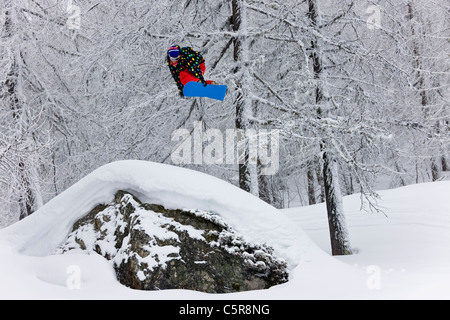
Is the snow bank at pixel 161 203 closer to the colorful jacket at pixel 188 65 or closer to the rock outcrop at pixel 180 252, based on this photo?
the rock outcrop at pixel 180 252

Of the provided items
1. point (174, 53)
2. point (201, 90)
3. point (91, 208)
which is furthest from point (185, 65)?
point (91, 208)

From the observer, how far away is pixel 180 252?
13.9 feet

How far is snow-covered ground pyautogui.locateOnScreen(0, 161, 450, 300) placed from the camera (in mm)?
3818

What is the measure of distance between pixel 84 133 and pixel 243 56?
21.5ft

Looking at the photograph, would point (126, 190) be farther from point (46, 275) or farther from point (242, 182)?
point (242, 182)

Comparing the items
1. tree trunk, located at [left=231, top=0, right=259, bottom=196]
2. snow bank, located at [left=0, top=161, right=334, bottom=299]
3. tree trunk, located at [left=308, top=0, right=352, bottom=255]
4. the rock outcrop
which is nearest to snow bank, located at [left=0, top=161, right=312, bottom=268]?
snow bank, located at [left=0, top=161, right=334, bottom=299]

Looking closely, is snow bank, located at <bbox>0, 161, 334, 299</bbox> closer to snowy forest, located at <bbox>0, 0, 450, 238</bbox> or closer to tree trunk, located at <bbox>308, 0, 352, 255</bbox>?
snowy forest, located at <bbox>0, 0, 450, 238</bbox>

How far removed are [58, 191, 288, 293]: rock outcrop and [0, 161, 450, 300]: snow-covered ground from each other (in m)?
0.12

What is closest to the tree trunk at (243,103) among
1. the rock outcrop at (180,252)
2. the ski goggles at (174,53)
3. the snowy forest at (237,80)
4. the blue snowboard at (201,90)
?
the snowy forest at (237,80)

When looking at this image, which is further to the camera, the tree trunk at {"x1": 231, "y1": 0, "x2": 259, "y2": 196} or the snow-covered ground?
the tree trunk at {"x1": 231, "y1": 0, "x2": 259, "y2": 196}

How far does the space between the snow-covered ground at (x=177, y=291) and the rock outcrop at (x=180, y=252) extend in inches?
4.6

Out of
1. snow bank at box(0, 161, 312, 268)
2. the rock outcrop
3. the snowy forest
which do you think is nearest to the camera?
the rock outcrop

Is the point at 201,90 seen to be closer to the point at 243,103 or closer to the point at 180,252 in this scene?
the point at 180,252

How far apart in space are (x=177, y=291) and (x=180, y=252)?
0.44m
